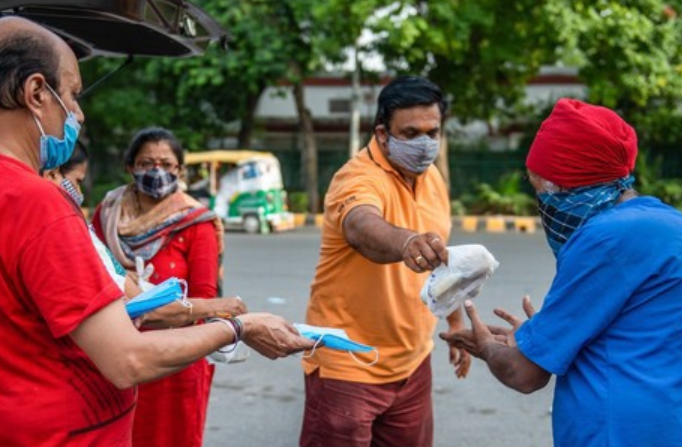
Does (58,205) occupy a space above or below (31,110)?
below

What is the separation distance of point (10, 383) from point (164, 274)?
6.05 ft

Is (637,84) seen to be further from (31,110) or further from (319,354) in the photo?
(31,110)

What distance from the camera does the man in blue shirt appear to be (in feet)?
6.81

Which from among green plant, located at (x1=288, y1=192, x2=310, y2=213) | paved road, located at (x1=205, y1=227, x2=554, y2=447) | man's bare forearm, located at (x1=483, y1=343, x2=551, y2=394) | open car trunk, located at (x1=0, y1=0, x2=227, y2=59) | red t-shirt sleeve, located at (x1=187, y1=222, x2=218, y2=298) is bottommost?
green plant, located at (x1=288, y1=192, x2=310, y2=213)

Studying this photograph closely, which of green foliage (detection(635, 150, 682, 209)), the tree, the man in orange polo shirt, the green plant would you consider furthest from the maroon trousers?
the green plant

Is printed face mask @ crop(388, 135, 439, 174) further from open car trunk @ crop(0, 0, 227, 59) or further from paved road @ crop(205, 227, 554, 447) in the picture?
paved road @ crop(205, 227, 554, 447)

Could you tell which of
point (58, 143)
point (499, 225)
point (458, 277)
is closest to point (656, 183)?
point (499, 225)

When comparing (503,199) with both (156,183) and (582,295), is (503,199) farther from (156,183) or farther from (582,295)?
(582,295)

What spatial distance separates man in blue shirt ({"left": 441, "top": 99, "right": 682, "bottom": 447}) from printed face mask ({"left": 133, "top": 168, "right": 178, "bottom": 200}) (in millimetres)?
2026

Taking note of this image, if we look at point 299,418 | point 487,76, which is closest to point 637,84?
point 487,76

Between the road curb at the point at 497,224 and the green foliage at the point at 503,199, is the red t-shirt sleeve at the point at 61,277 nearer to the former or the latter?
the road curb at the point at 497,224

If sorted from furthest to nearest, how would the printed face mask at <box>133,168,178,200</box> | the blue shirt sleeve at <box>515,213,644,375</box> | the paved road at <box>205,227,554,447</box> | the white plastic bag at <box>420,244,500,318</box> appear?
the paved road at <box>205,227,554,447</box> < the printed face mask at <box>133,168,178,200</box> < the white plastic bag at <box>420,244,500,318</box> < the blue shirt sleeve at <box>515,213,644,375</box>

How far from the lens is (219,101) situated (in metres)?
21.2

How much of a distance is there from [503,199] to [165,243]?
16275mm
